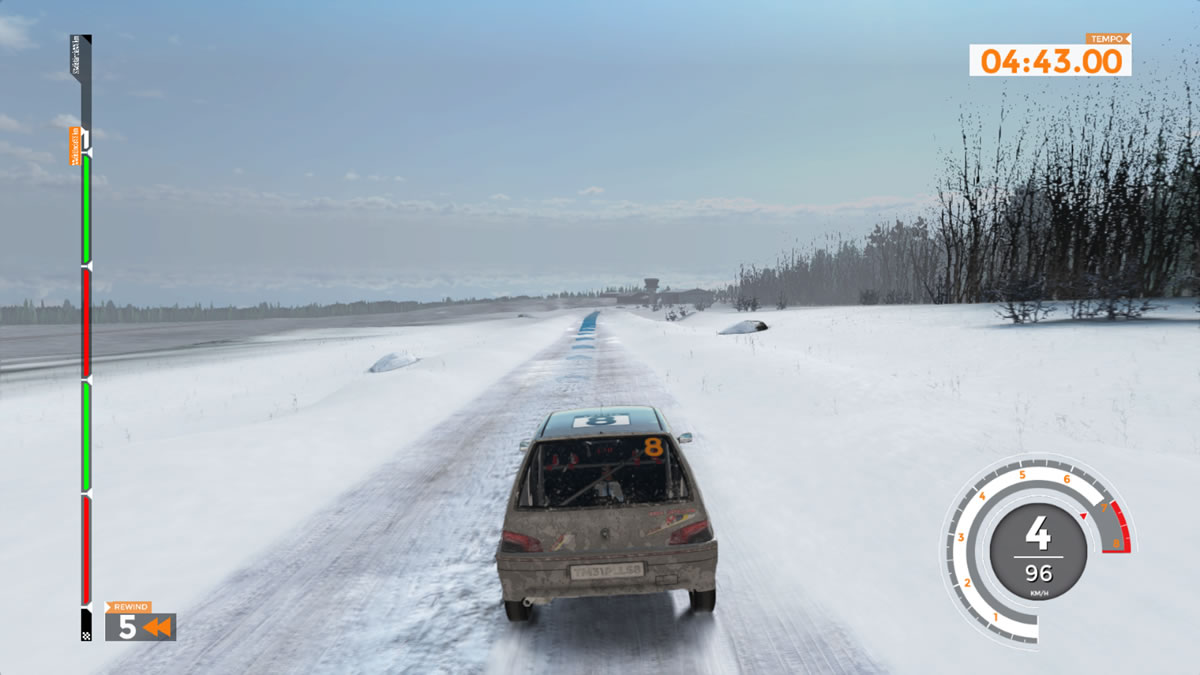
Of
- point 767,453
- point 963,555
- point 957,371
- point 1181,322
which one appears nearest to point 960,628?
point 963,555

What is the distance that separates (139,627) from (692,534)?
4576mm

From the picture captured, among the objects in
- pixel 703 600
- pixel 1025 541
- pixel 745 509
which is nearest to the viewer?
pixel 703 600

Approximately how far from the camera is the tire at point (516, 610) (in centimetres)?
500

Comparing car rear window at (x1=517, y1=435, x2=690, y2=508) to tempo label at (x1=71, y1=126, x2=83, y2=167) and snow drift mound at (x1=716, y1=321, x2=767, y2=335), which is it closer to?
tempo label at (x1=71, y1=126, x2=83, y2=167)

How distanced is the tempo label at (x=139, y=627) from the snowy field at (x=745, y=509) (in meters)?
0.14

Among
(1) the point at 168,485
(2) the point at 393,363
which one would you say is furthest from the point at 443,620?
(2) the point at 393,363

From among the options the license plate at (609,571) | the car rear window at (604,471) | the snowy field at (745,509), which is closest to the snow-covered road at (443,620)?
the snowy field at (745,509)

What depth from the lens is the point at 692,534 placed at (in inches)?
192

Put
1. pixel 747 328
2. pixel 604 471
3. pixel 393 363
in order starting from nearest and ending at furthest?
pixel 604 471 → pixel 393 363 → pixel 747 328

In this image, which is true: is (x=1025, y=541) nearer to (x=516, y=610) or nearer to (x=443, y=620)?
(x=516, y=610)

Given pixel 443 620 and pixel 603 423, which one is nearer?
pixel 443 620

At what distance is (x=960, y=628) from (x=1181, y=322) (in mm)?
25780

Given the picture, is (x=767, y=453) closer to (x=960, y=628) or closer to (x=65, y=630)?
(x=960, y=628)

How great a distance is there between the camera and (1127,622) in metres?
4.81
